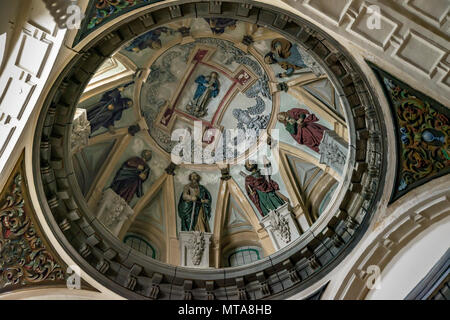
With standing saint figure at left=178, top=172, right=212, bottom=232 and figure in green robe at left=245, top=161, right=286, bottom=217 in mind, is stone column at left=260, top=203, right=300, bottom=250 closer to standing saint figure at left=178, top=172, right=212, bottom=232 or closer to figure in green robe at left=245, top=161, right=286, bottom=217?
figure in green robe at left=245, top=161, right=286, bottom=217

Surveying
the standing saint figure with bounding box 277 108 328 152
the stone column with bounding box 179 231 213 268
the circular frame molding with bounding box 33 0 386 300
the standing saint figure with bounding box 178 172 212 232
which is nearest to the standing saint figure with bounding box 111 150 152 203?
the standing saint figure with bounding box 178 172 212 232

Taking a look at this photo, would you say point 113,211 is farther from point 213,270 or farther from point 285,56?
point 285,56

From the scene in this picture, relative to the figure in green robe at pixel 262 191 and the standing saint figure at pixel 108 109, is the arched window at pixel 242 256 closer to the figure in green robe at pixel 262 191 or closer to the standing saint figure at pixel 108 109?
the figure in green robe at pixel 262 191

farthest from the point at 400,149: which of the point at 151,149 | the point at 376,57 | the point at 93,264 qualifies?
the point at 151,149

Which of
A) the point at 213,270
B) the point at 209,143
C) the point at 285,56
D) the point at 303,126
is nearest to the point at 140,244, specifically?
the point at 213,270

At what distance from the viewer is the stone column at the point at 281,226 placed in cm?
1259

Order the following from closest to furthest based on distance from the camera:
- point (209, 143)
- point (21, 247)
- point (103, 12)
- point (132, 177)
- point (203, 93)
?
point (103, 12), point (21, 247), point (132, 177), point (203, 93), point (209, 143)

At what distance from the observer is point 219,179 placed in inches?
591

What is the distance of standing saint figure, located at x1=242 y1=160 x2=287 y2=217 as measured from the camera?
45.0 feet

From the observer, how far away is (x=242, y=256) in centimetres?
1376

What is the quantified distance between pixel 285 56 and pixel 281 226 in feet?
16.1

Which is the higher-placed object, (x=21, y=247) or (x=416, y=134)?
(x=416, y=134)

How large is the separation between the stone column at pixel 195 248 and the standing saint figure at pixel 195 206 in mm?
302
